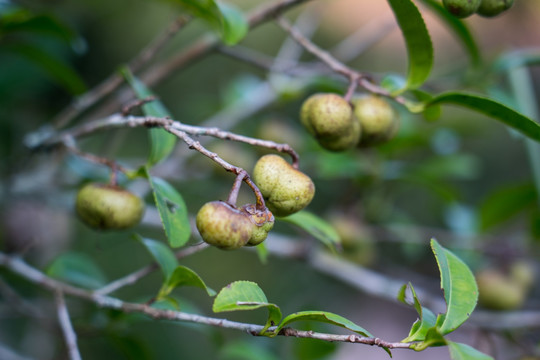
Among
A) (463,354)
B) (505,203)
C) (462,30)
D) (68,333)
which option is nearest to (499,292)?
(505,203)

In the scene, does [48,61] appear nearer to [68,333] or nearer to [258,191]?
[68,333]

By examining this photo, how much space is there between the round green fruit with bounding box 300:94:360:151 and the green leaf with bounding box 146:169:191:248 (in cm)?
26

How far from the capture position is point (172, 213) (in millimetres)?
812

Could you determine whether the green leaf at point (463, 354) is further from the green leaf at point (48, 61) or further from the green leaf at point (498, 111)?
the green leaf at point (48, 61)

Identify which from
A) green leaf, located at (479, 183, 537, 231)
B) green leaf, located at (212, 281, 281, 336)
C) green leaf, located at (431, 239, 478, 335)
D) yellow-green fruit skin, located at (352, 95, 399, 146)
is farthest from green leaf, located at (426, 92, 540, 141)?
green leaf, located at (479, 183, 537, 231)

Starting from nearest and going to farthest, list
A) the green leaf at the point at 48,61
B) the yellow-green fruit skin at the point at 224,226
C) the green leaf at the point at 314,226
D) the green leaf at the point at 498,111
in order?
the yellow-green fruit skin at the point at 224,226 < the green leaf at the point at 498,111 < the green leaf at the point at 314,226 < the green leaf at the point at 48,61

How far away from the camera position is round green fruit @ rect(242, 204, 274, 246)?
0.69 metres

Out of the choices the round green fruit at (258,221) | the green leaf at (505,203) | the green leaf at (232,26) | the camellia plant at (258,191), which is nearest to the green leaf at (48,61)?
the camellia plant at (258,191)

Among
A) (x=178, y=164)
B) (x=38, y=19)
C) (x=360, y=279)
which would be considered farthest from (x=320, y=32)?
(x=38, y=19)

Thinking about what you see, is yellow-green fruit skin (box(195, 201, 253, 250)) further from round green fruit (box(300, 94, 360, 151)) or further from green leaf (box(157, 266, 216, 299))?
round green fruit (box(300, 94, 360, 151))

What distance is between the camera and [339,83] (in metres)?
1.52

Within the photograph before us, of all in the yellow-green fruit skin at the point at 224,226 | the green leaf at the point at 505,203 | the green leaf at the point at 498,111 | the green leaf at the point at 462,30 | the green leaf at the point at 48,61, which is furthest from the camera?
the green leaf at the point at 505,203

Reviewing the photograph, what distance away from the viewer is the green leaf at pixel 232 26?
98 centimetres

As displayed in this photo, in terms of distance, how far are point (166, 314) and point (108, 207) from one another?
203mm
